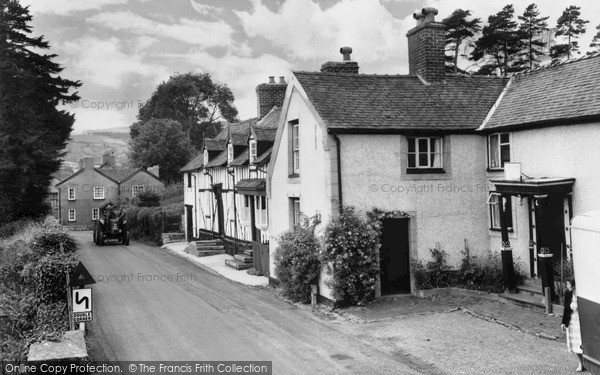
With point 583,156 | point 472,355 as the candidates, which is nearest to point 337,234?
point 472,355

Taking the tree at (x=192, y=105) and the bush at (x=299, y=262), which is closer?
the bush at (x=299, y=262)

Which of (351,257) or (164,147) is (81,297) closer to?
(351,257)

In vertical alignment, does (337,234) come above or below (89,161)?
below

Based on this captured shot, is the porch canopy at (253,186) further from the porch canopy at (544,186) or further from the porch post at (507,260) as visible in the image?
the porch canopy at (544,186)

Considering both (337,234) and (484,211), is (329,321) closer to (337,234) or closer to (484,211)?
(337,234)

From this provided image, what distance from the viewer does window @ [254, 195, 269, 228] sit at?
81.3ft

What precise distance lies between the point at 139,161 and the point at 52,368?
2367 inches

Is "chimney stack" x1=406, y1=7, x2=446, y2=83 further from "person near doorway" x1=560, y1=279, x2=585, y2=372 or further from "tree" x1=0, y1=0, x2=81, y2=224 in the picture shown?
"tree" x1=0, y1=0, x2=81, y2=224

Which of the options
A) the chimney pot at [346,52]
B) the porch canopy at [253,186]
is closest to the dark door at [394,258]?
the chimney pot at [346,52]

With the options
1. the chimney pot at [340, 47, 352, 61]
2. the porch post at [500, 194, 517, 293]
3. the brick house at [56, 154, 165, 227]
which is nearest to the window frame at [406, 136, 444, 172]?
the porch post at [500, 194, 517, 293]

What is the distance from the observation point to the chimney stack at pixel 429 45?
743 inches

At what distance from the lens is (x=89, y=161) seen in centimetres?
6216

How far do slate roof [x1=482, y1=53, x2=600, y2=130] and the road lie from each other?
25.9 feet

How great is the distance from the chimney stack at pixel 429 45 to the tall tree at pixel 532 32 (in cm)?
3180
